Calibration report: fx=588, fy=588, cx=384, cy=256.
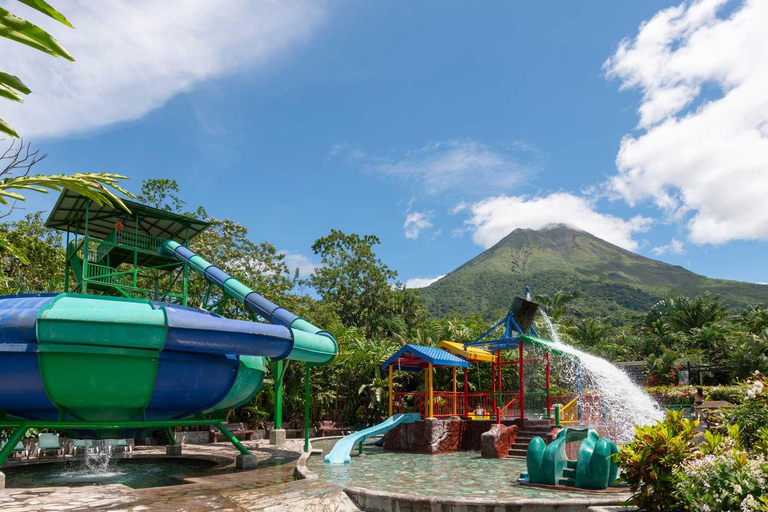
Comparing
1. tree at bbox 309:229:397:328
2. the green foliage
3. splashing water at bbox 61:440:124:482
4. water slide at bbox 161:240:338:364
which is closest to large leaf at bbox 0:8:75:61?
the green foliage

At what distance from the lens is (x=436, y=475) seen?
12664mm

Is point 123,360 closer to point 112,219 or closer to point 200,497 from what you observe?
point 200,497

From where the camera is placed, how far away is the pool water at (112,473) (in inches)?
464

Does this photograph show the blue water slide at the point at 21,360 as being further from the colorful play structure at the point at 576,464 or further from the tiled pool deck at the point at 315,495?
the colorful play structure at the point at 576,464

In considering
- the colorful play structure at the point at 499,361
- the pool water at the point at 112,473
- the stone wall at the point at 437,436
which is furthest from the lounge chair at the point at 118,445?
the colorful play structure at the point at 499,361

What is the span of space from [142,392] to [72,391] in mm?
1301

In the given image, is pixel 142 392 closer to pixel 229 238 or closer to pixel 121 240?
pixel 121 240

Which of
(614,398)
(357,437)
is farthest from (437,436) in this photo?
(614,398)

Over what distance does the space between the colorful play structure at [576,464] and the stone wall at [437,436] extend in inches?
254

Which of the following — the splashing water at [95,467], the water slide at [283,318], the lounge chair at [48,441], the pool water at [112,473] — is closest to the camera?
the pool water at [112,473]

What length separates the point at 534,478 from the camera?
37.4 feet

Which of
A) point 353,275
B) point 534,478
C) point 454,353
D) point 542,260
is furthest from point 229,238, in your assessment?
point 542,260

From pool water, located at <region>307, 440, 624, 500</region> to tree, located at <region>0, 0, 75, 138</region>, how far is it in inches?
345

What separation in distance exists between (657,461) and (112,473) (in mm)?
11609
